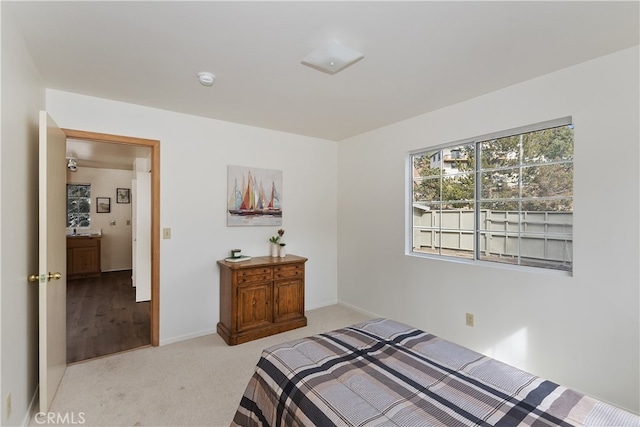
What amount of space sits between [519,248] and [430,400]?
1.94 metres

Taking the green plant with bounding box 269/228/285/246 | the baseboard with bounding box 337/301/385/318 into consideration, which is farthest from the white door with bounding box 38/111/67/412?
the baseboard with bounding box 337/301/385/318

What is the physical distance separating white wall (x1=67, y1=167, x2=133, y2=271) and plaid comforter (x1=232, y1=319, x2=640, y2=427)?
6758mm

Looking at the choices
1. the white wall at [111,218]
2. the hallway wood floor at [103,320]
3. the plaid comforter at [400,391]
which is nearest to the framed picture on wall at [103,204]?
the white wall at [111,218]

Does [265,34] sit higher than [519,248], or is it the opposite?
[265,34]

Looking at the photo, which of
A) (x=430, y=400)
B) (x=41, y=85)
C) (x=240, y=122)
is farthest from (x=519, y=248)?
(x=41, y=85)

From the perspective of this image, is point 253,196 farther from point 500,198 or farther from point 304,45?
point 500,198

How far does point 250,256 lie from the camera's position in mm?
3748

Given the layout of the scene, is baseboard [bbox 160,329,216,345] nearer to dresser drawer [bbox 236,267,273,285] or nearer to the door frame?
the door frame

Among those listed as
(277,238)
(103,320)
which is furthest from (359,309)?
(103,320)

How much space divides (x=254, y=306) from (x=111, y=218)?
5505mm

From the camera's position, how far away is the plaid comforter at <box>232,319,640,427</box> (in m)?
1.18

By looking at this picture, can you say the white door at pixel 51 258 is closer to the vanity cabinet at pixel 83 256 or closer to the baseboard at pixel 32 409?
the baseboard at pixel 32 409

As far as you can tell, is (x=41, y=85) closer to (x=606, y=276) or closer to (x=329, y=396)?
(x=329, y=396)

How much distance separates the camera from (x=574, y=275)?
2250 millimetres
